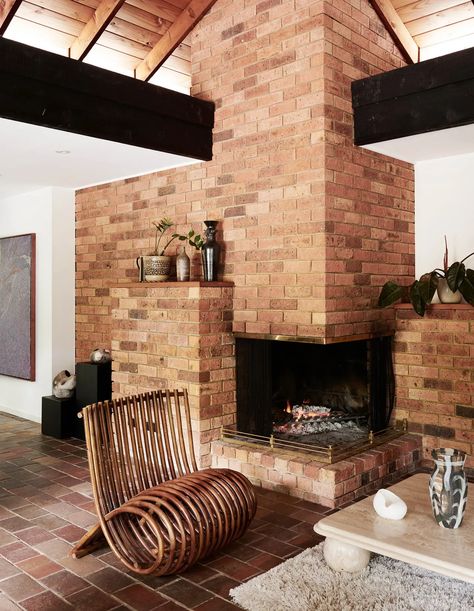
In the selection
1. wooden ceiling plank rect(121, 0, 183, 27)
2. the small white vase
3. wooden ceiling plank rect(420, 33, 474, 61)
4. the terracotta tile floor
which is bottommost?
the terracotta tile floor

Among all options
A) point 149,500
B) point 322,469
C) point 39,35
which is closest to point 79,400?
point 322,469

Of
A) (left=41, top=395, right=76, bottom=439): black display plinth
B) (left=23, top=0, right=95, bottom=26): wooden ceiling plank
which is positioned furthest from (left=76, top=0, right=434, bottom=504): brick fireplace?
(left=23, top=0, right=95, bottom=26): wooden ceiling plank

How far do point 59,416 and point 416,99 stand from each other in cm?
389

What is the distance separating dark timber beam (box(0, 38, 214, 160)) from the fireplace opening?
63.7 inches

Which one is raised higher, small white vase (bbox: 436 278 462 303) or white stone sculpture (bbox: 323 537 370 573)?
small white vase (bbox: 436 278 462 303)

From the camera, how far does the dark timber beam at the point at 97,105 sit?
3406mm

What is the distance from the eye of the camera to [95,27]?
14.2ft

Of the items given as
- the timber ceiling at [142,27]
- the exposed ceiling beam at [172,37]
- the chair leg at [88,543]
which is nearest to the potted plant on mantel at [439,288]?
the timber ceiling at [142,27]

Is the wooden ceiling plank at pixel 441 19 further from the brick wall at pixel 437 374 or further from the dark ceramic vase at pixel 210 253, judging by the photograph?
the dark ceramic vase at pixel 210 253

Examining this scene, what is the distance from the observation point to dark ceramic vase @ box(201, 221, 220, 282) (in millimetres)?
4293

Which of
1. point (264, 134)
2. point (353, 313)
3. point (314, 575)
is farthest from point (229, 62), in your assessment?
point (314, 575)

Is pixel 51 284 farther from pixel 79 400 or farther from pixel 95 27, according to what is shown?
pixel 95 27

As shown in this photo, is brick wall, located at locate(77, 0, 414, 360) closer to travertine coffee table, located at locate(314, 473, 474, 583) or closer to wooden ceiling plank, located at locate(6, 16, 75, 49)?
wooden ceiling plank, located at locate(6, 16, 75, 49)

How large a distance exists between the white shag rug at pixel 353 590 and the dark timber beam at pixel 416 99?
Result: 2.62m
